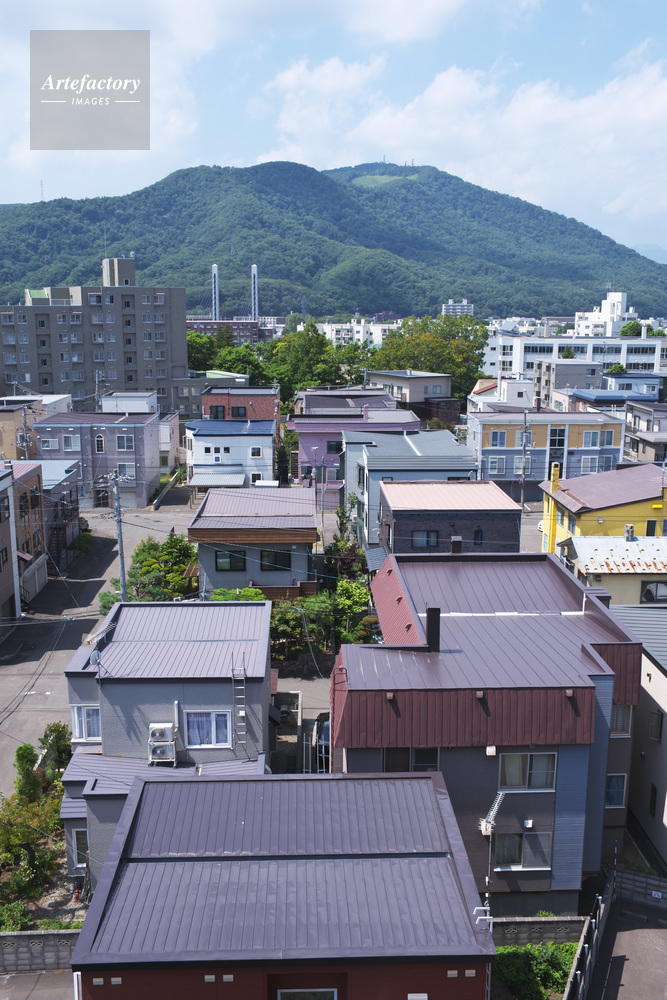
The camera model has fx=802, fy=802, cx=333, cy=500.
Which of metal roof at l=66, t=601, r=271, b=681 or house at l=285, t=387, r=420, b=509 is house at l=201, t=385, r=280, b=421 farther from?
metal roof at l=66, t=601, r=271, b=681

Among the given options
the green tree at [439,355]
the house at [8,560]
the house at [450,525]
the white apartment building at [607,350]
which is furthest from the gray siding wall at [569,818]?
the white apartment building at [607,350]

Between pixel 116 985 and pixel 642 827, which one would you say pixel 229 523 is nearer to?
pixel 642 827

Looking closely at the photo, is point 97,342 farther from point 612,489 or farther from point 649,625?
point 649,625

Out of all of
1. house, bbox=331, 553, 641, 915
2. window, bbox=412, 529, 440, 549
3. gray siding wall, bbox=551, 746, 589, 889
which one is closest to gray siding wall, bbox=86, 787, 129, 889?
→ house, bbox=331, 553, 641, 915

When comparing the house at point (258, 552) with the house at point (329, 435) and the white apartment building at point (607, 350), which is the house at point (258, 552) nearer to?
the house at point (329, 435)

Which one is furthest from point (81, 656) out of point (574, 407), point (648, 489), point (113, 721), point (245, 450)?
point (574, 407)

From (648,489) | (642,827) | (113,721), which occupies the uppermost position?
(648,489)
